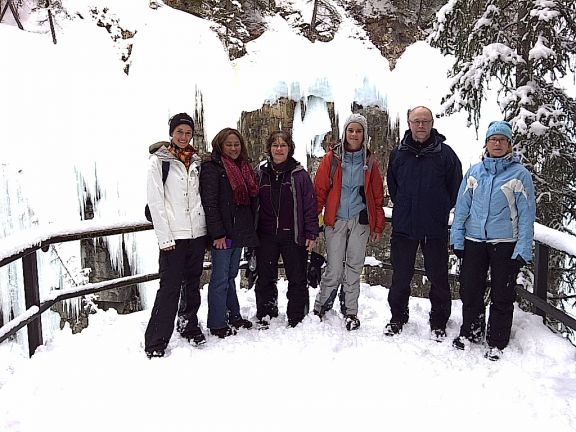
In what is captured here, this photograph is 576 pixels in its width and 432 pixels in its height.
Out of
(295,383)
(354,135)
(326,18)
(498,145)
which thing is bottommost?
(295,383)

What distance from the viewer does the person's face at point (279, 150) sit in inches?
140

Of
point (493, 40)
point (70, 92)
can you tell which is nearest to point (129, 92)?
point (70, 92)

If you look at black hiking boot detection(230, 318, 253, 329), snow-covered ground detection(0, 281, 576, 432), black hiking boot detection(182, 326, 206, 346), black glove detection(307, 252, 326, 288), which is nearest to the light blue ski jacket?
snow-covered ground detection(0, 281, 576, 432)

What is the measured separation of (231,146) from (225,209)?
0.43 m

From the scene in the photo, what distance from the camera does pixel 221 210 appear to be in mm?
3389

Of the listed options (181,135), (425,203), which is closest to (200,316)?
(181,135)

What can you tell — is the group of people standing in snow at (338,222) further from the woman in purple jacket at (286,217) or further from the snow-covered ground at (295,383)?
the snow-covered ground at (295,383)

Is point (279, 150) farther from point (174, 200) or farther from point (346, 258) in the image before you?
point (346, 258)

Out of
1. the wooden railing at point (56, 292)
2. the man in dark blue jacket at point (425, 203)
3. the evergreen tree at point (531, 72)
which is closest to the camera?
the wooden railing at point (56, 292)

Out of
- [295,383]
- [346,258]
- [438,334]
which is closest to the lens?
[295,383]

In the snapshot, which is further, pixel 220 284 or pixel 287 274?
pixel 287 274

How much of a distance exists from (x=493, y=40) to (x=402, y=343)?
3.31 m

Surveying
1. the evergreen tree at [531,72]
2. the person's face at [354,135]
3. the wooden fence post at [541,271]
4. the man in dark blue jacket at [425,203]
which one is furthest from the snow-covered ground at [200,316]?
the evergreen tree at [531,72]

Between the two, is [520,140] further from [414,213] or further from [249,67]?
[249,67]
